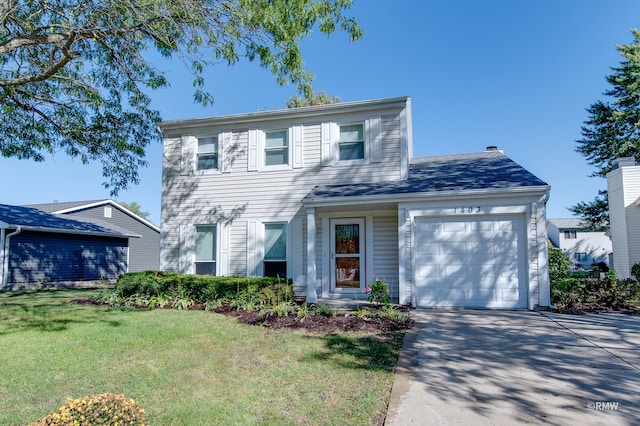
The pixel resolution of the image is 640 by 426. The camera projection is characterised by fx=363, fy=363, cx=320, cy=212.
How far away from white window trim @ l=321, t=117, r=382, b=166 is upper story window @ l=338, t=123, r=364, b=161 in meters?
0.09

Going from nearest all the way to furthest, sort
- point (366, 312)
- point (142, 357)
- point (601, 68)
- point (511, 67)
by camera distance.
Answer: point (142, 357), point (366, 312), point (511, 67), point (601, 68)

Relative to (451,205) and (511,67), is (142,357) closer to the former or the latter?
(451,205)

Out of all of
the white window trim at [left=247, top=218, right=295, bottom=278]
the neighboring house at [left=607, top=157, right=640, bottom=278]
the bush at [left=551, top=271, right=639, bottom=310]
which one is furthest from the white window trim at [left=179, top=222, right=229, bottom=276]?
the neighboring house at [left=607, top=157, right=640, bottom=278]

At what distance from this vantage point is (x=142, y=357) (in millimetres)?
4961

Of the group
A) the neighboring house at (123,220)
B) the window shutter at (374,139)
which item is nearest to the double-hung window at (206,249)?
the window shutter at (374,139)

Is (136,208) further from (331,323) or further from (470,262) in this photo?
(470,262)

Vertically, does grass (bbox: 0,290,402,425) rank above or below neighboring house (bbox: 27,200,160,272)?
below

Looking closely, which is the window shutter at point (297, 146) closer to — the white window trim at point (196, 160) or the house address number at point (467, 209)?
the white window trim at point (196, 160)

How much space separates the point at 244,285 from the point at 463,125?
1333 cm

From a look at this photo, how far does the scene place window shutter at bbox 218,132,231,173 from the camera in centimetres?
1148

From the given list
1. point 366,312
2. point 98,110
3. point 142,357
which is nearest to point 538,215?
point 366,312

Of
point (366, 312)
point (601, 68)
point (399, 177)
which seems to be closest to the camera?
point (366, 312)

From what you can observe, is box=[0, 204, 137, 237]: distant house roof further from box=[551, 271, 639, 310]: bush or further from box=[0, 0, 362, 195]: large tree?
box=[551, 271, 639, 310]: bush

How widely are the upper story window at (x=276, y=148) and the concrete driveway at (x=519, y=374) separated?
6.57 m
